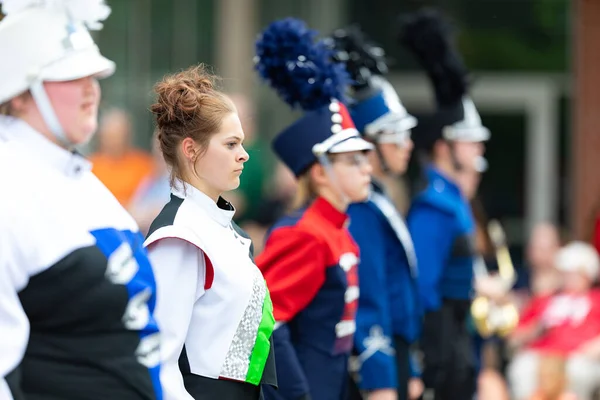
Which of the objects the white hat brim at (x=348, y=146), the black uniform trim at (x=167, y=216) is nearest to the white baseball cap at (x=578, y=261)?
the white hat brim at (x=348, y=146)

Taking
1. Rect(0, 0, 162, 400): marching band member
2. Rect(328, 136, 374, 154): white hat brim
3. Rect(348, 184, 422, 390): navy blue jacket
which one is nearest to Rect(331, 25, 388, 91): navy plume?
Rect(348, 184, 422, 390): navy blue jacket

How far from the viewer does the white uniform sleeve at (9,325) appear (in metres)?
2.79

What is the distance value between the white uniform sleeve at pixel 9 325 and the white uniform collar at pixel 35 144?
293 millimetres

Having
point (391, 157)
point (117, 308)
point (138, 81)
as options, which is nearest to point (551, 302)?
point (391, 157)

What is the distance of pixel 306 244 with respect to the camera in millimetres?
4609

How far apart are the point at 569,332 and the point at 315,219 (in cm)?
411

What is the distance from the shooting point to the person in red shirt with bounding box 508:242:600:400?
26.9ft

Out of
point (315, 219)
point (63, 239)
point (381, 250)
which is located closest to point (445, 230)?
point (381, 250)

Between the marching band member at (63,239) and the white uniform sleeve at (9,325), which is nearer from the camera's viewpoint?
the white uniform sleeve at (9,325)

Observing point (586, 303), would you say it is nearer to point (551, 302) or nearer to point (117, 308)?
point (551, 302)

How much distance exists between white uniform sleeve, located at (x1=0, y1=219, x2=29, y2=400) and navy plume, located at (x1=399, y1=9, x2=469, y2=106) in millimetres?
4234

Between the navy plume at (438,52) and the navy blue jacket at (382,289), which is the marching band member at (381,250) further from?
the navy plume at (438,52)

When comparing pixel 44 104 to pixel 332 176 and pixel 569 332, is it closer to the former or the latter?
pixel 332 176

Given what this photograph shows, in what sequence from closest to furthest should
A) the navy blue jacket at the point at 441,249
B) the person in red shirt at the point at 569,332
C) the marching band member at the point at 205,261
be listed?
the marching band member at the point at 205,261 → the navy blue jacket at the point at 441,249 → the person in red shirt at the point at 569,332
